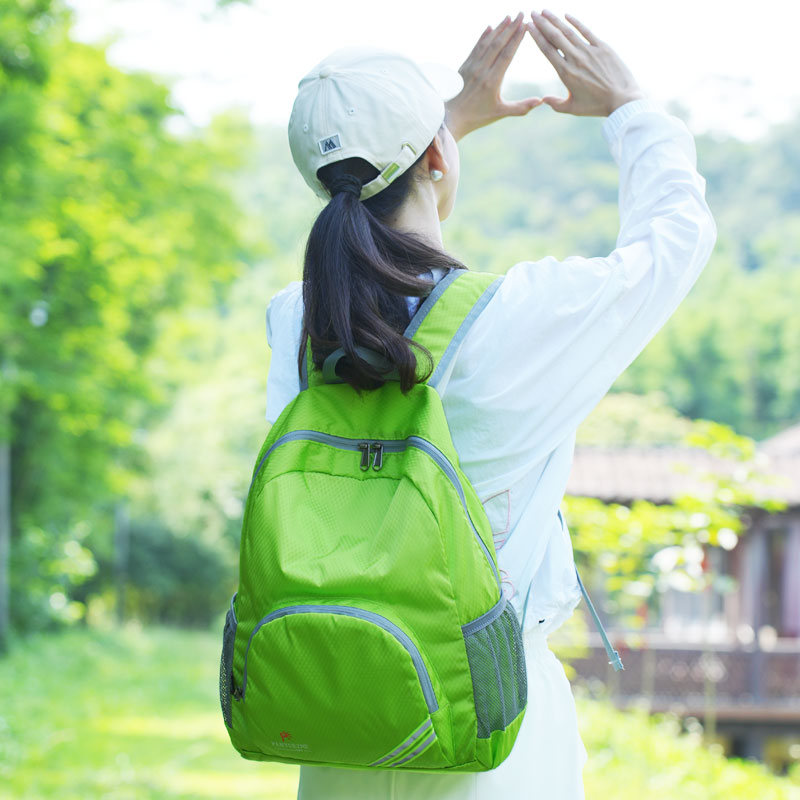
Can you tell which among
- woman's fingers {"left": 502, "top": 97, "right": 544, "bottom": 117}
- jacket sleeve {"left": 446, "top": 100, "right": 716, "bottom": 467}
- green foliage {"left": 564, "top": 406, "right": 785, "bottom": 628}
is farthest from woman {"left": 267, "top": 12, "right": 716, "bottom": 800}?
green foliage {"left": 564, "top": 406, "right": 785, "bottom": 628}

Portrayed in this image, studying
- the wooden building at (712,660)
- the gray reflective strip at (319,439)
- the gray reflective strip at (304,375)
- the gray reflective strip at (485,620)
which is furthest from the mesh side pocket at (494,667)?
the wooden building at (712,660)

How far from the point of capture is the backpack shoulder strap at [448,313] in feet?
3.67

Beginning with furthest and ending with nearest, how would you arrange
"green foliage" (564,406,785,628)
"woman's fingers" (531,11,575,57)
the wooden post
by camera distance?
the wooden post, "green foliage" (564,406,785,628), "woman's fingers" (531,11,575,57)

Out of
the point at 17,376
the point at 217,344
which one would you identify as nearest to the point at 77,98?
the point at 17,376

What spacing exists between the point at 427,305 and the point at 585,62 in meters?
0.44

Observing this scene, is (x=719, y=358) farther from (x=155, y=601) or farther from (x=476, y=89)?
(x=476, y=89)

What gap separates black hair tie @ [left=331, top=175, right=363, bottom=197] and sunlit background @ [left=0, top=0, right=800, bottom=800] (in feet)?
0.50

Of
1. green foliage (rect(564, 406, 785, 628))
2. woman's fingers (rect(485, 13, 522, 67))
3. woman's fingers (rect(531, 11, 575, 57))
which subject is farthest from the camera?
green foliage (rect(564, 406, 785, 628))

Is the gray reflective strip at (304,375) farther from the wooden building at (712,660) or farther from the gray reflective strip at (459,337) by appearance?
the wooden building at (712,660)

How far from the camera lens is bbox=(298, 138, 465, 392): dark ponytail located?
1082 mm

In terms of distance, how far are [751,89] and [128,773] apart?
157 ft

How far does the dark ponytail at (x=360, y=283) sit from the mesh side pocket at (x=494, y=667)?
253 millimetres

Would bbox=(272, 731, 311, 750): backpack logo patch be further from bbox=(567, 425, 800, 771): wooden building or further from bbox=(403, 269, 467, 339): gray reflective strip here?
bbox=(567, 425, 800, 771): wooden building

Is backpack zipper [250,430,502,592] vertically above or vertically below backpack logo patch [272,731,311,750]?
above
